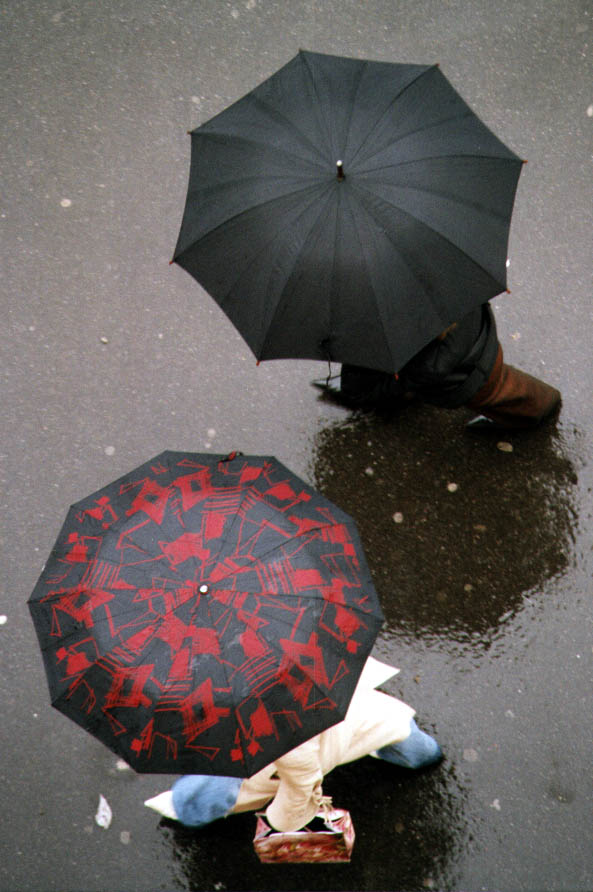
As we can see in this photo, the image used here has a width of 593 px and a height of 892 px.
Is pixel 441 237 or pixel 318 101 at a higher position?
pixel 318 101

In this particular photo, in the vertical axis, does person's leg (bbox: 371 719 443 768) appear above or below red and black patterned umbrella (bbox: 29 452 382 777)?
below

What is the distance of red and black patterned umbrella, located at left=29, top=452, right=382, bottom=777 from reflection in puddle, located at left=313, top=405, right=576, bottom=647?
1.25 metres

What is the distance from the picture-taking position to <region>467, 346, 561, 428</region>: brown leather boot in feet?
11.8

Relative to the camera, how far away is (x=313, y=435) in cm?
412

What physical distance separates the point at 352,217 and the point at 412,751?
6.67 feet

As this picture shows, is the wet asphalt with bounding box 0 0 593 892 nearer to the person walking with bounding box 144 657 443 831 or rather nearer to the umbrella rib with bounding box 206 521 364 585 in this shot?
the person walking with bounding box 144 657 443 831

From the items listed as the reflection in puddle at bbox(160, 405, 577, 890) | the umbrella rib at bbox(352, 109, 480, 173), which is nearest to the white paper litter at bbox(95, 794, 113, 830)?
the reflection in puddle at bbox(160, 405, 577, 890)

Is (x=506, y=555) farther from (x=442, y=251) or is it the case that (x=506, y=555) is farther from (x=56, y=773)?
(x=56, y=773)

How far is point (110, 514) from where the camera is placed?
2654 mm

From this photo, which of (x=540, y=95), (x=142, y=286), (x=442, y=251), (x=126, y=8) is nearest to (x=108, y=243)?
(x=142, y=286)

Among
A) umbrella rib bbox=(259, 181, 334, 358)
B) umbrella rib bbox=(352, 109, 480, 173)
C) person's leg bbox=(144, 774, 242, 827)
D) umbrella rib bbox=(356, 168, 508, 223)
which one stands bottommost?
person's leg bbox=(144, 774, 242, 827)

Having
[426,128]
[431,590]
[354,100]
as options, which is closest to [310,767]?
[431,590]

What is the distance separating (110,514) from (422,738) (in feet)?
5.10

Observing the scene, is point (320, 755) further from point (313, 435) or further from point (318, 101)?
point (318, 101)
